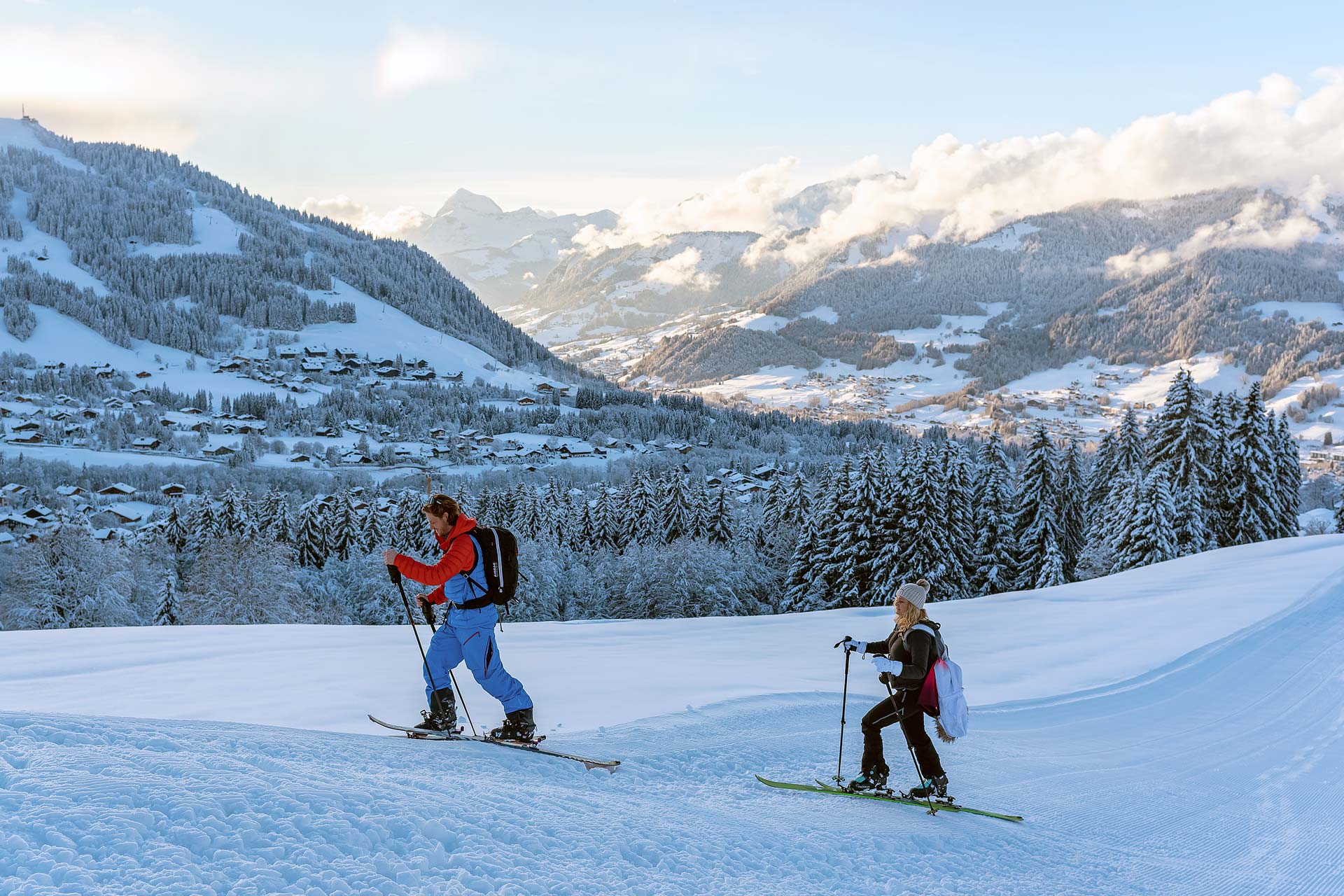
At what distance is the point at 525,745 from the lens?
722cm

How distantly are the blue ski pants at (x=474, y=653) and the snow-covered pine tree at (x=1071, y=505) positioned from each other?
42474 millimetres

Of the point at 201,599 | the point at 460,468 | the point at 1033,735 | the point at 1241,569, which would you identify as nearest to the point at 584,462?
the point at 460,468

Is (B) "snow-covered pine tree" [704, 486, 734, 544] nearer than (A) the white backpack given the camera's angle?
No

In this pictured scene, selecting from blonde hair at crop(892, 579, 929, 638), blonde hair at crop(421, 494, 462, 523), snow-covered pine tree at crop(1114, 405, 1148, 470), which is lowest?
blonde hair at crop(892, 579, 929, 638)

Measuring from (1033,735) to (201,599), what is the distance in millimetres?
40650

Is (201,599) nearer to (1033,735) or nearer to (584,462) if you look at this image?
(1033,735)

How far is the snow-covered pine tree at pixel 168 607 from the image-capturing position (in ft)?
134

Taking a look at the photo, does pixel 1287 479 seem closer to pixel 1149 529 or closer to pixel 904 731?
pixel 1149 529

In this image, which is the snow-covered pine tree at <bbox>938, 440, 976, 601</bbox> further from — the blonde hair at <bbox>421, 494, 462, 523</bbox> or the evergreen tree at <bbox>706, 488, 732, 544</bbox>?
the blonde hair at <bbox>421, 494, 462, 523</bbox>

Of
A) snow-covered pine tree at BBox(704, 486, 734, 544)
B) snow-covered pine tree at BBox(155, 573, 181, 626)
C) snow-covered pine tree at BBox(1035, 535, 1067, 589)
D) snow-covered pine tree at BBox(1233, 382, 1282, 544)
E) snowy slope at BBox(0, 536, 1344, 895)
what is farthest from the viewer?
snow-covered pine tree at BBox(704, 486, 734, 544)

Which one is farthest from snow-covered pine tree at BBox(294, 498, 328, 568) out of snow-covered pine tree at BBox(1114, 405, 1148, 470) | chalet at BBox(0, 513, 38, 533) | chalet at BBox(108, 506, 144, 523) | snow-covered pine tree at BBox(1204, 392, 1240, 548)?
snow-covered pine tree at BBox(1204, 392, 1240, 548)

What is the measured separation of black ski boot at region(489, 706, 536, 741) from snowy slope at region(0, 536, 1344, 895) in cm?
25

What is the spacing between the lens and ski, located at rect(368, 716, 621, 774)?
7.05 meters

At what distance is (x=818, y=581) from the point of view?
40.3 metres
